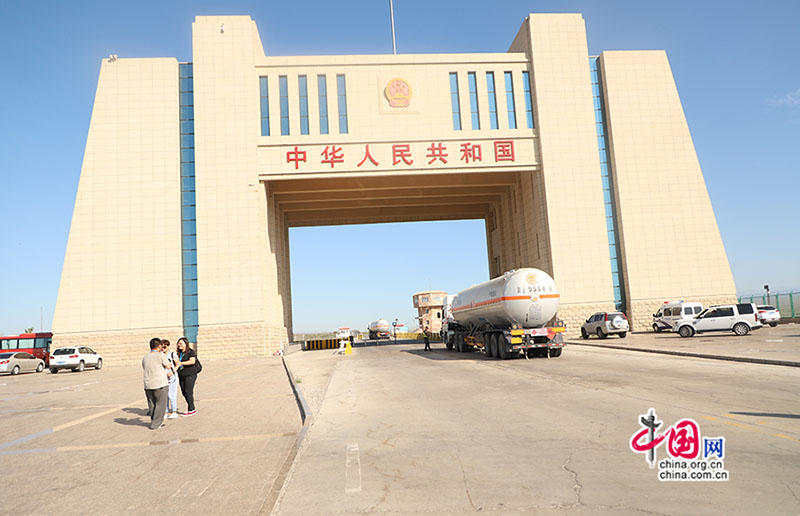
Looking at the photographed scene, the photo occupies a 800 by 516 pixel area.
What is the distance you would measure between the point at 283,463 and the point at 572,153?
1459 inches

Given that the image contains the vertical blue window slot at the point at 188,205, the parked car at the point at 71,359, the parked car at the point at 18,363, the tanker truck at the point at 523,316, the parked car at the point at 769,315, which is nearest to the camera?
the tanker truck at the point at 523,316

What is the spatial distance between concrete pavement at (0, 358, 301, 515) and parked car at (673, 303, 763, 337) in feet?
82.7

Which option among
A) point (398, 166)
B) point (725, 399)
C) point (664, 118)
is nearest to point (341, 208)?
point (398, 166)

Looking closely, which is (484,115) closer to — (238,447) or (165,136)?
(165,136)

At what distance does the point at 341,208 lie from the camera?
51438 millimetres

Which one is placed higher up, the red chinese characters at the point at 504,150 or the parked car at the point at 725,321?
the red chinese characters at the point at 504,150

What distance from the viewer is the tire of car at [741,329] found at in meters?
29.4

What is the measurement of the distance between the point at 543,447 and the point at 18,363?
36792mm

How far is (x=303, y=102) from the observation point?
130 ft

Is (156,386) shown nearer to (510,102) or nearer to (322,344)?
(510,102)

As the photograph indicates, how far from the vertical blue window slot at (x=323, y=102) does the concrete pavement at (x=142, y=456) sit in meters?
27.7

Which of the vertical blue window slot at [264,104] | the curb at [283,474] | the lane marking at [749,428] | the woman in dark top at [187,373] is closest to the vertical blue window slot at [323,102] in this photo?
the vertical blue window slot at [264,104]

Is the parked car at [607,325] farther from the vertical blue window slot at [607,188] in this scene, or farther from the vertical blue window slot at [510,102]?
the vertical blue window slot at [510,102]

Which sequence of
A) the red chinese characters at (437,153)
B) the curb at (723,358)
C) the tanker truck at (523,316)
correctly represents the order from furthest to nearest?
the red chinese characters at (437,153)
the tanker truck at (523,316)
the curb at (723,358)
